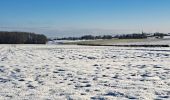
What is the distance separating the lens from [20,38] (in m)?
120

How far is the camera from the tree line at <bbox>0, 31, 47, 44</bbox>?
120125mm

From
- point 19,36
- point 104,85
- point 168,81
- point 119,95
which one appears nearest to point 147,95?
point 119,95

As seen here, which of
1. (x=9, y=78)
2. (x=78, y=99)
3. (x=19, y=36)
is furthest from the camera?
(x=19, y=36)

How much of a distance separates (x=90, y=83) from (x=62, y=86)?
3.55 ft

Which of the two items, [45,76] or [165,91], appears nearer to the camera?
[165,91]

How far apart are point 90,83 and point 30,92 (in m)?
2.45

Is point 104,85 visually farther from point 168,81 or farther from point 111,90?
point 168,81

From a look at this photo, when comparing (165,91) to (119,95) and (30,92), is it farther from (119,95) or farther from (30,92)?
(30,92)

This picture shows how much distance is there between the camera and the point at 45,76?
12.8 metres

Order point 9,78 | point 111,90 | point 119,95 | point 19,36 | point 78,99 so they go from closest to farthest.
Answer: point 78,99
point 119,95
point 111,90
point 9,78
point 19,36

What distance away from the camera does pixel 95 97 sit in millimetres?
8422

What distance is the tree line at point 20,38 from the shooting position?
120125mm

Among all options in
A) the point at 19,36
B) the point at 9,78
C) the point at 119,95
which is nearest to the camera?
the point at 119,95

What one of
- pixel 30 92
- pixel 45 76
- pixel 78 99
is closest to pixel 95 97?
pixel 78 99
